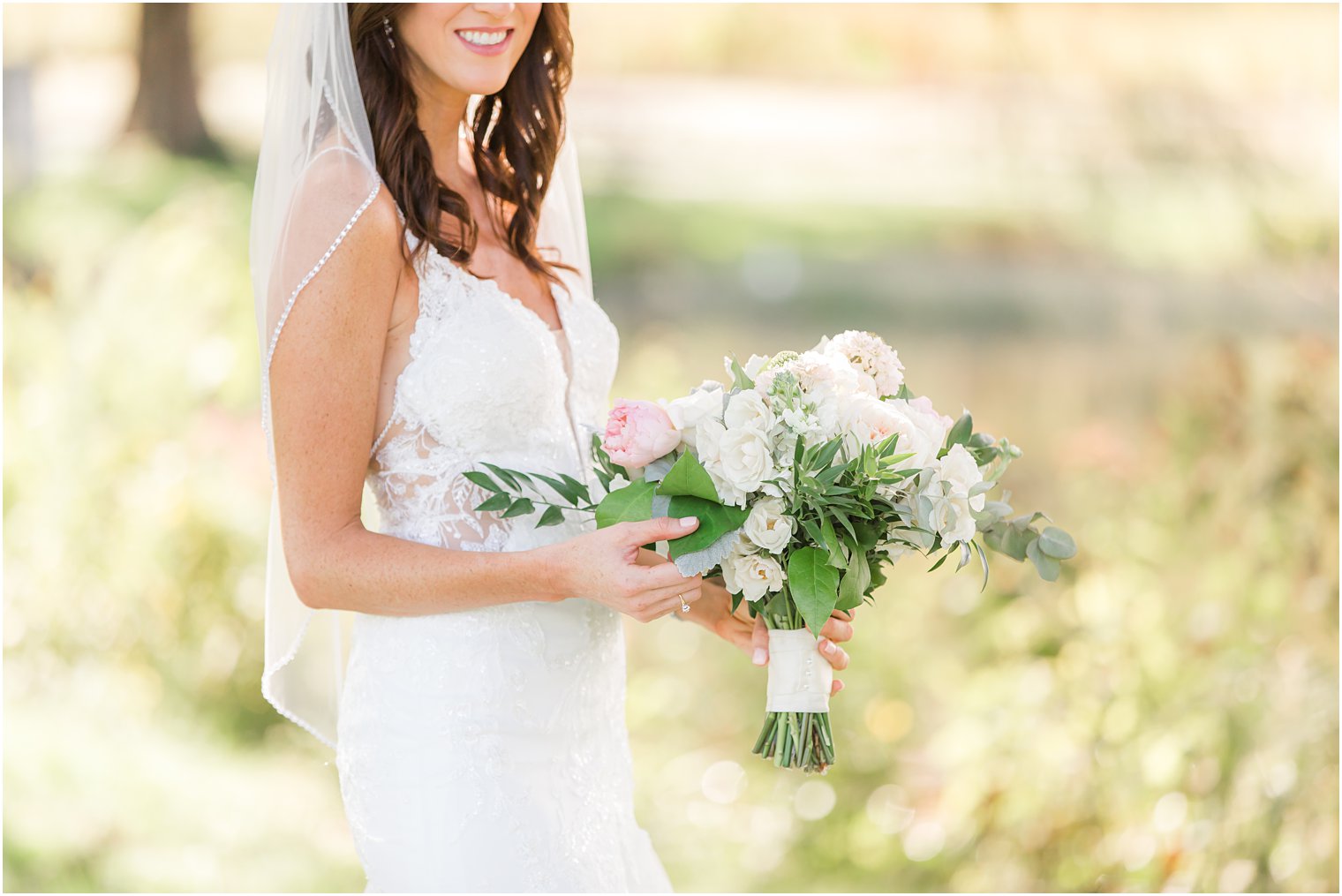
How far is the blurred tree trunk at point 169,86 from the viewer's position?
14.3ft

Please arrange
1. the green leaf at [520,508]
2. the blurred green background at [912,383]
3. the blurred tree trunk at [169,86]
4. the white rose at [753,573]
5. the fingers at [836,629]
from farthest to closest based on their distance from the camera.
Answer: the blurred tree trunk at [169,86] < the blurred green background at [912,383] < the fingers at [836,629] < the green leaf at [520,508] < the white rose at [753,573]

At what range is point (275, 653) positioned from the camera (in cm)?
209

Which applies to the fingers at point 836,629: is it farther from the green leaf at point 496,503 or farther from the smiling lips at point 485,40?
the smiling lips at point 485,40

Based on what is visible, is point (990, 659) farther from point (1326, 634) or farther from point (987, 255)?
point (987, 255)

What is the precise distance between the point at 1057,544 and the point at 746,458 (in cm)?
55

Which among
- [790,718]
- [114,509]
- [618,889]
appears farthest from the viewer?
[114,509]

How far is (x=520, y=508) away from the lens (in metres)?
Answer: 1.74

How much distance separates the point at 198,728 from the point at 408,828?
271 cm

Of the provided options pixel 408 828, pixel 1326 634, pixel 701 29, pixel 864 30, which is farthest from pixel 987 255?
pixel 408 828

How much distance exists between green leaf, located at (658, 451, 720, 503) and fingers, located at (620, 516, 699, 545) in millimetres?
37

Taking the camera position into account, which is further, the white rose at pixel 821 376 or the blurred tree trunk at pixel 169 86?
the blurred tree trunk at pixel 169 86

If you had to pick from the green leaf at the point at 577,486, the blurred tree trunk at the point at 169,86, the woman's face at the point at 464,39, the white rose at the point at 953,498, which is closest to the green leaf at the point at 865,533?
the white rose at the point at 953,498

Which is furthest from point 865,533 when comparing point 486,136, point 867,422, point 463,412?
point 486,136

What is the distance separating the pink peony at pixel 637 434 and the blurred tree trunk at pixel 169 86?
132 inches
